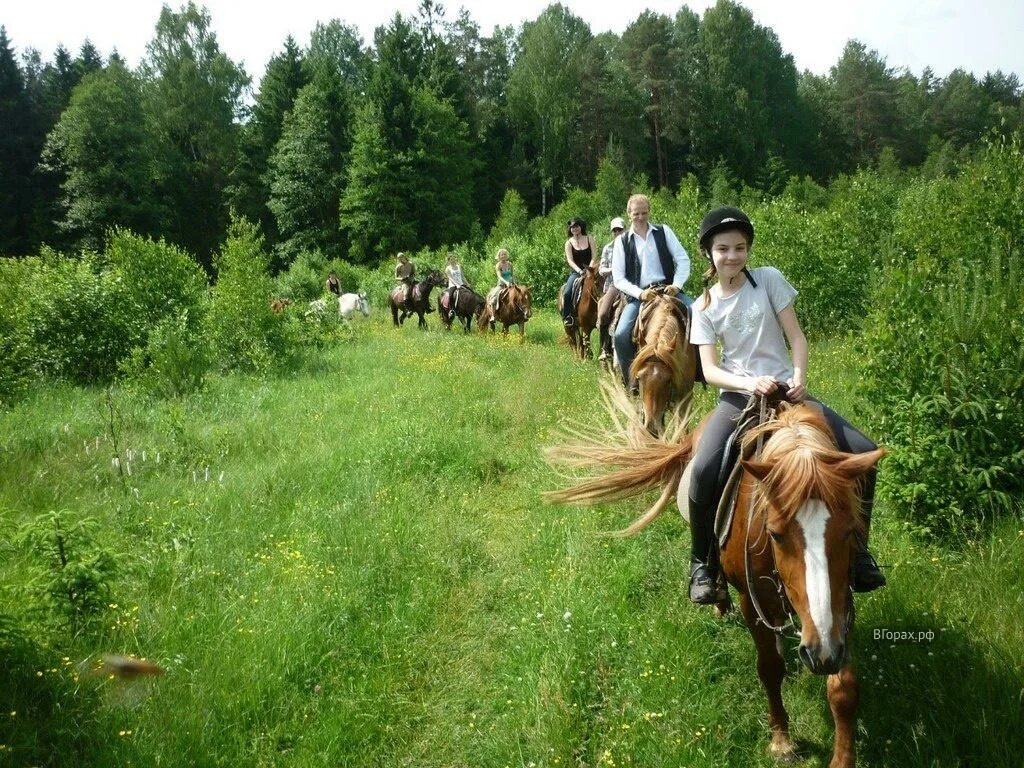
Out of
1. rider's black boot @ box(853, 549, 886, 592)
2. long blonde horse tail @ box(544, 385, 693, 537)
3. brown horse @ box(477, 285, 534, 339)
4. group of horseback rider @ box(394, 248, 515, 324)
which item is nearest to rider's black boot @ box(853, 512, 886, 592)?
rider's black boot @ box(853, 549, 886, 592)

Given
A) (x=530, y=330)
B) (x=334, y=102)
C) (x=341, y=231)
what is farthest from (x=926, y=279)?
(x=334, y=102)

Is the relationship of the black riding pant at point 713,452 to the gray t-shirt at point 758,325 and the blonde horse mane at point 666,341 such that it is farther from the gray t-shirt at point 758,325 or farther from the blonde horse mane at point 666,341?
the blonde horse mane at point 666,341

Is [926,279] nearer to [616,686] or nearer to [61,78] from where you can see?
[616,686]

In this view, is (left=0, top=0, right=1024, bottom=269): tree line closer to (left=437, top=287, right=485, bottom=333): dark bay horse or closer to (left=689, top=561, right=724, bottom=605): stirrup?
(left=437, top=287, right=485, bottom=333): dark bay horse

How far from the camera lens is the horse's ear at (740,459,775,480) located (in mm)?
2594

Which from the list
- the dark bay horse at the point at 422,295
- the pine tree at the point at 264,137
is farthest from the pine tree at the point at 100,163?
the dark bay horse at the point at 422,295

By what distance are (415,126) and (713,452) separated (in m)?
43.5

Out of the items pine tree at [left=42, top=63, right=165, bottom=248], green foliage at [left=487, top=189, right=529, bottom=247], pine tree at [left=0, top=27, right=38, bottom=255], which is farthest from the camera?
pine tree at [left=0, top=27, right=38, bottom=255]

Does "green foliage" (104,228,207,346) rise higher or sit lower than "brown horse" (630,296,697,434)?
higher

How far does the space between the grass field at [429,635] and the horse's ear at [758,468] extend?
156cm

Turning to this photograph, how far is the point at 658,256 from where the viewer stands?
746cm

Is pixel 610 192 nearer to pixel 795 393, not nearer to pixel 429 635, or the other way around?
pixel 429 635

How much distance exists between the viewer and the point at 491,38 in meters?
63.2

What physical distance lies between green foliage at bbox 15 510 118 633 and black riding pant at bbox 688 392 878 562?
375 cm
